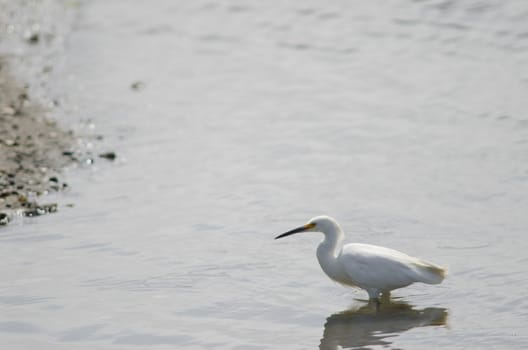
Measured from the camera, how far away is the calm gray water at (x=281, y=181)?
25.2 ft

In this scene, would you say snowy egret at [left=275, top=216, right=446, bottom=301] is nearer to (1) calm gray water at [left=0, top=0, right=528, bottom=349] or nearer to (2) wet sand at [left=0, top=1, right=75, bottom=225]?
(1) calm gray water at [left=0, top=0, right=528, bottom=349]

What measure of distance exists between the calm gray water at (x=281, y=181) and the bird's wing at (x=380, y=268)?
264 millimetres

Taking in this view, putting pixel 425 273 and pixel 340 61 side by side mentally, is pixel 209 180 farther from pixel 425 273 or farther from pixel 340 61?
pixel 340 61

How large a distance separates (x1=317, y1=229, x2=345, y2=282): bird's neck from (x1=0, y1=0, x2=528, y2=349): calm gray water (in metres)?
0.25

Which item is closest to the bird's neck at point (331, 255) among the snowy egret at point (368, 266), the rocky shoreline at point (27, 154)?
the snowy egret at point (368, 266)

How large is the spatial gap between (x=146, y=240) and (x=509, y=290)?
11.3 ft

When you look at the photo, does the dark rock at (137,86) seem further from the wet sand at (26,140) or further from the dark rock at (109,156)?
the dark rock at (109,156)

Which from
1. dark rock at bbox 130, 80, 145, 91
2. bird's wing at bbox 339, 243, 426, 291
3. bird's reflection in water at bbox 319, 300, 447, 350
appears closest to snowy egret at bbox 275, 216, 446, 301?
bird's wing at bbox 339, 243, 426, 291

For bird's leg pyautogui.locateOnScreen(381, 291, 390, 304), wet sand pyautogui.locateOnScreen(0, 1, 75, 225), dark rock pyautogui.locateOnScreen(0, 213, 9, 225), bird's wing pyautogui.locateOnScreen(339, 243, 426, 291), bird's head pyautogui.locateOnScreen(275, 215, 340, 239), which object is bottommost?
bird's leg pyautogui.locateOnScreen(381, 291, 390, 304)

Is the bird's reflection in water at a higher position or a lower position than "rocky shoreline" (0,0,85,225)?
lower

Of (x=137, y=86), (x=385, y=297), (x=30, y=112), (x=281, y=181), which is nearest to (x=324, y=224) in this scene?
(x=385, y=297)

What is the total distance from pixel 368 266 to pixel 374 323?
0.48 meters

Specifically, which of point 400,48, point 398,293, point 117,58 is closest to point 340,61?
point 400,48

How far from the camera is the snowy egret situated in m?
7.78
